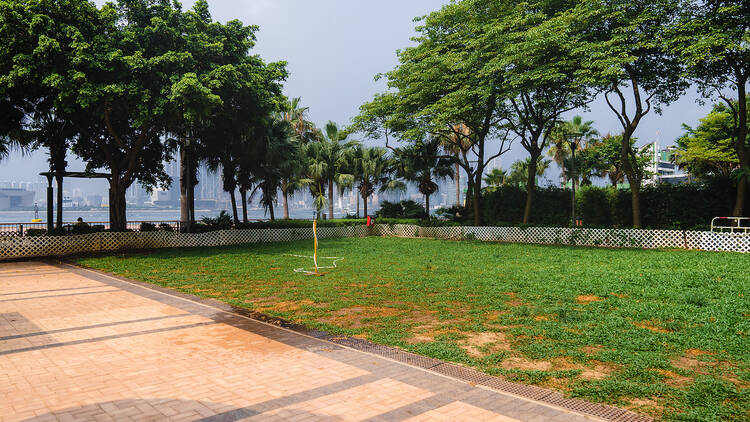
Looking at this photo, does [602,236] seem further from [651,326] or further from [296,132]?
[296,132]

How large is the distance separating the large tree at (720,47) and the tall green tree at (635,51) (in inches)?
24.1

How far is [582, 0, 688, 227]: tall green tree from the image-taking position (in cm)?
1802

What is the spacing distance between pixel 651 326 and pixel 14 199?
108 m

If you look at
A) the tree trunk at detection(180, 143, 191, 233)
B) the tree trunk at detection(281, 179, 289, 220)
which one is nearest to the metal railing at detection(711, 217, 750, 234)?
the tree trunk at detection(180, 143, 191, 233)

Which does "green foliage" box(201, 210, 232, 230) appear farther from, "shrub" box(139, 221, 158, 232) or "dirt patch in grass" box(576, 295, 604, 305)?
"dirt patch in grass" box(576, 295, 604, 305)

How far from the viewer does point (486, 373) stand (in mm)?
4996

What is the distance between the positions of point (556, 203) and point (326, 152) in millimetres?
17190

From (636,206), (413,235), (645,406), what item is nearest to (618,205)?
(636,206)

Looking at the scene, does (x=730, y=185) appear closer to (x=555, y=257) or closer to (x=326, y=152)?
(x=555, y=257)

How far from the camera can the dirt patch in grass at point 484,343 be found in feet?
19.0

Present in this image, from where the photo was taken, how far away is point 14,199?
8619 centimetres

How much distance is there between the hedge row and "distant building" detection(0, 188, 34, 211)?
87.7m

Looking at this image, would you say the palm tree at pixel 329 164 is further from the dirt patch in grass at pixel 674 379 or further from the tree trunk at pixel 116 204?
the dirt patch in grass at pixel 674 379

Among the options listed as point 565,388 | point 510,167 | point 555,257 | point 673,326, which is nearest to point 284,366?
point 565,388
